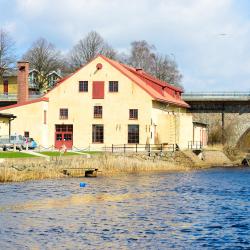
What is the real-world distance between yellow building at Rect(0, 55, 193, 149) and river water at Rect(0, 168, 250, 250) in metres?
23.6

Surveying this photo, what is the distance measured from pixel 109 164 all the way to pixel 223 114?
97.5 feet

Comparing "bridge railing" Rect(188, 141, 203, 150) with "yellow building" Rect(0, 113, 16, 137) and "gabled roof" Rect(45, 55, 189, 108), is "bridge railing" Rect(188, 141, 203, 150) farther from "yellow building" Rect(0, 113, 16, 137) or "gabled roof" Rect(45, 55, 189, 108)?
"yellow building" Rect(0, 113, 16, 137)

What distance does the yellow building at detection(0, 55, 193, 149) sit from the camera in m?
67.4

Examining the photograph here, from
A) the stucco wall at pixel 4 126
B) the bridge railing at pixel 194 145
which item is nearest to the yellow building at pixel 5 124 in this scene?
the stucco wall at pixel 4 126

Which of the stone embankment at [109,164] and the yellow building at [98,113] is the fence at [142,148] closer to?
the yellow building at [98,113]

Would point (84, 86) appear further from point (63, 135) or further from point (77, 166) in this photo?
point (77, 166)

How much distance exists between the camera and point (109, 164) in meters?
52.6

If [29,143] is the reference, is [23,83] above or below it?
above

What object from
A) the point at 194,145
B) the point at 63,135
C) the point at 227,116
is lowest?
the point at 194,145

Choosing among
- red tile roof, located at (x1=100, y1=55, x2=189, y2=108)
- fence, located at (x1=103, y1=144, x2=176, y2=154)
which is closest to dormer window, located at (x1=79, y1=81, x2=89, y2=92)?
red tile roof, located at (x1=100, y1=55, x2=189, y2=108)

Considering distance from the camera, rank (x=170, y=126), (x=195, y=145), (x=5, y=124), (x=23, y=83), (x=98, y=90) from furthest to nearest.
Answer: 1. (x=195, y=145)
2. (x=23, y=83)
3. (x=170, y=126)
4. (x=98, y=90)
5. (x=5, y=124)

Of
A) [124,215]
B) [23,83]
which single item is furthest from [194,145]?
[124,215]

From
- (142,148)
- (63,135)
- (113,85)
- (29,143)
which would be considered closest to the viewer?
(29,143)

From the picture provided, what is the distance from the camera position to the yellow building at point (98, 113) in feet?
221
